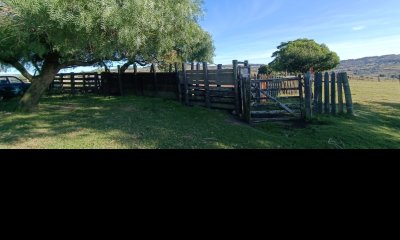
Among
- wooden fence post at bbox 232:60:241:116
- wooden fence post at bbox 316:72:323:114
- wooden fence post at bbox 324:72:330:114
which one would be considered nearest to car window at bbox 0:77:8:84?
wooden fence post at bbox 232:60:241:116

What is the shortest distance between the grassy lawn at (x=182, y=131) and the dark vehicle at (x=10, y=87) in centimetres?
626

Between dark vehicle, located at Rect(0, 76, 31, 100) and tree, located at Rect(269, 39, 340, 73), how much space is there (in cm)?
3322

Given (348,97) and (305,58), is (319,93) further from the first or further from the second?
(305,58)

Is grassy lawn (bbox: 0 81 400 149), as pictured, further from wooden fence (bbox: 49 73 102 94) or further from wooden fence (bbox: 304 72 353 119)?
wooden fence (bbox: 49 73 102 94)

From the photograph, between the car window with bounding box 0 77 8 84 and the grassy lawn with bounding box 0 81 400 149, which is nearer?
the grassy lawn with bounding box 0 81 400 149

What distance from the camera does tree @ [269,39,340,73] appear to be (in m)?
44.4

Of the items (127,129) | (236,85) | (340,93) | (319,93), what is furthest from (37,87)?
(340,93)

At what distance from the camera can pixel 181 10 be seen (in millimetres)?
10633

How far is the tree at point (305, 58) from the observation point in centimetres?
4444

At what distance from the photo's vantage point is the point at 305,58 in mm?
44750

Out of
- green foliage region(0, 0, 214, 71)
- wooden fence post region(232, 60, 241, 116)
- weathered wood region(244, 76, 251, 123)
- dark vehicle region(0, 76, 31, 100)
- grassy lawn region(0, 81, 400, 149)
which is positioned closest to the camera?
grassy lawn region(0, 81, 400, 149)
